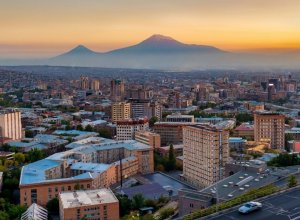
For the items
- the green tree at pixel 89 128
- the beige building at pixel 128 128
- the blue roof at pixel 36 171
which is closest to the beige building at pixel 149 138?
the beige building at pixel 128 128

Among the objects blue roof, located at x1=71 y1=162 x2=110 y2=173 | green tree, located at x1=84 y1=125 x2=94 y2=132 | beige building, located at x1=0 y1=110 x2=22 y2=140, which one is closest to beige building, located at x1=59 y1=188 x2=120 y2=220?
blue roof, located at x1=71 y1=162 x2=110 y2=173

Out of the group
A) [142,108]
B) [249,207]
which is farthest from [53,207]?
[142,108]

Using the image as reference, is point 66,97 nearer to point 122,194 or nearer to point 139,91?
point 139,91

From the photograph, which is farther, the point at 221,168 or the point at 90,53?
the point at 90,53

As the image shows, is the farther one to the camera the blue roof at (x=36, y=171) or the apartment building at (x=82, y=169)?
the blue roof at (x=36, y=171)

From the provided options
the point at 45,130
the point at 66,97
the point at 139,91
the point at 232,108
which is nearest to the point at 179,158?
the point at 45,130

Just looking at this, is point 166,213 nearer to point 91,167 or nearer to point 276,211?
point 276,211

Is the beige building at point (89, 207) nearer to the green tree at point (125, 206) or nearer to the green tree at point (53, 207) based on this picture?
the green tree at point (125, 206)
